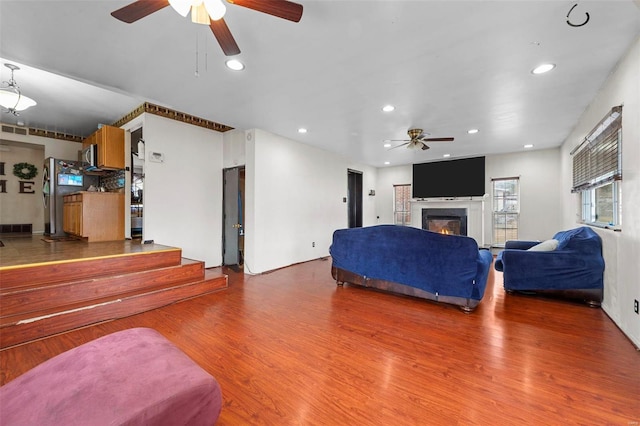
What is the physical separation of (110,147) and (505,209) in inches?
356

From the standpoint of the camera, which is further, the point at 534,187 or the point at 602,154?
the point at 534,187

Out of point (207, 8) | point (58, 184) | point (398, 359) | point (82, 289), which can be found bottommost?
point (398, 359)

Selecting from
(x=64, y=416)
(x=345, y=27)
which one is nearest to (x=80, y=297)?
(x=64, y=416)

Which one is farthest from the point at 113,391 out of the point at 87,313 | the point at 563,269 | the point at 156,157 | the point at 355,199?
the point at 355,199

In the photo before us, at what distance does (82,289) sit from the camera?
2.87 metres

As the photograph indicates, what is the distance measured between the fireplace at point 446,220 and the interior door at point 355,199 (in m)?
1.96

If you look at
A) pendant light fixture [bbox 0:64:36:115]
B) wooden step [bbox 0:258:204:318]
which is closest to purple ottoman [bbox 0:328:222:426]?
wooden step [bbox 0:258:204:318]

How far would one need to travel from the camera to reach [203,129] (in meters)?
5.08

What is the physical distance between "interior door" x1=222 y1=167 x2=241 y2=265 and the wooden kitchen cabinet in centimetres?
191

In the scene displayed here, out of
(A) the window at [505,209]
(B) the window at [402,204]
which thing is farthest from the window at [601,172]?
(B) the window at [402,204]

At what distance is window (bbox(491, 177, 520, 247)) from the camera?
670cm

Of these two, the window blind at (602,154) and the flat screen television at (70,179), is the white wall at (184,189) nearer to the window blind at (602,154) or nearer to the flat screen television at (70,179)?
the flat screen television at (70,179)

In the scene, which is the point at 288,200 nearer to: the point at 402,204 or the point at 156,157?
the point at 156,157

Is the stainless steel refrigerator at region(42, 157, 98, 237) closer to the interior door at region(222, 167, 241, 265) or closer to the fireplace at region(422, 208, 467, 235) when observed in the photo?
the interior door at region(222, 167, 241, 265)
